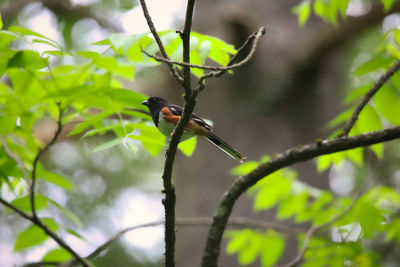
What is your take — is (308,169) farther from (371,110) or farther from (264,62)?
(371,110)

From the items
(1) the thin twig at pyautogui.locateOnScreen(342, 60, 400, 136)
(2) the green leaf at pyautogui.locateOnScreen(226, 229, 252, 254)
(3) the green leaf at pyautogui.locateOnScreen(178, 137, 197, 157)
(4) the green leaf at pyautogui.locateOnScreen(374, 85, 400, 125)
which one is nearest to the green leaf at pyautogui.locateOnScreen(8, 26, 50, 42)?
(3) the green leaf at pyautogui.locateOnScreen(178, 137, 197, 157)

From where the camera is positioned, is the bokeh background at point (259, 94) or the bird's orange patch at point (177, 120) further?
the bokeh background at point (259, 94)

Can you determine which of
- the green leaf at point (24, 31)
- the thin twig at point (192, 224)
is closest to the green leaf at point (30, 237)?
the thin twig at point (192, 224)

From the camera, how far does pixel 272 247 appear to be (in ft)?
10.6

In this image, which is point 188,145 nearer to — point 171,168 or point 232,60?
point 171,168

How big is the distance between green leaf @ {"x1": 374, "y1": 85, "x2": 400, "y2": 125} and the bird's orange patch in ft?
3.87

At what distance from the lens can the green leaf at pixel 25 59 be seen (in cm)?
210

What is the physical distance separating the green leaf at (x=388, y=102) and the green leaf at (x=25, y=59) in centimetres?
190

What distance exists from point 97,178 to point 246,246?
21.6 feet

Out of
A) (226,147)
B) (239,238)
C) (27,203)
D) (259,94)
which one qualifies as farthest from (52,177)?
(259,94)

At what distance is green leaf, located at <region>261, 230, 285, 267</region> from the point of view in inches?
127

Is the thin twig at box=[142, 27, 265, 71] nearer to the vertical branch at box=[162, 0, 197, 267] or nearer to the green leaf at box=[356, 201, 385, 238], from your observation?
the vertical branch at box=[162, 0, 197, 267]

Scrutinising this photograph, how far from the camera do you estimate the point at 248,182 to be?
2.22 metres

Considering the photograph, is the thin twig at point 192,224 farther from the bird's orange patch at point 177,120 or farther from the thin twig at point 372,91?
the thin twig at point 372,91
